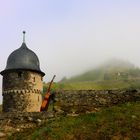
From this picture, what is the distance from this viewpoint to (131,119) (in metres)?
21.6

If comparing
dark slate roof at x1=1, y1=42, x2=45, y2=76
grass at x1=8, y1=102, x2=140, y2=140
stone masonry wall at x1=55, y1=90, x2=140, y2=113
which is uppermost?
dark slate roof at x1=1, y1=42, x2=45, y2=76

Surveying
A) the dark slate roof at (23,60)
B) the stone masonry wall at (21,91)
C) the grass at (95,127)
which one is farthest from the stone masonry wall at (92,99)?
the dark slate roof at (23,60)

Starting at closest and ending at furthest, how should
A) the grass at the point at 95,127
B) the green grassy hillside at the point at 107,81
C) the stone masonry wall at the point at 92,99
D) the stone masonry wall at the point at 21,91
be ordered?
the grass at the point at 95,127, the stone masonry wall at the point at 92,99, the stone masonry wall at the point at 21,91, the green grassy hillside at the point at 107,81

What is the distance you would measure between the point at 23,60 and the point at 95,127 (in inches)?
607

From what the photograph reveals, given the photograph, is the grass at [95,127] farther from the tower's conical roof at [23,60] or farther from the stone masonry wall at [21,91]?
the tower's conical roof at [23,60]

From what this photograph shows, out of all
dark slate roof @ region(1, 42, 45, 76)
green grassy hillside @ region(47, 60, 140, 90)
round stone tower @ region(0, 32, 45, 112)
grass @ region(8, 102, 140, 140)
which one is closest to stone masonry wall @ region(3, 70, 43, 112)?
round stone tower @ region(0, 32, 45, 112)

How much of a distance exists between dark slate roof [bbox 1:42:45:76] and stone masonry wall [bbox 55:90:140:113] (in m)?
9.74

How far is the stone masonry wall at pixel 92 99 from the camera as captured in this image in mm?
25156

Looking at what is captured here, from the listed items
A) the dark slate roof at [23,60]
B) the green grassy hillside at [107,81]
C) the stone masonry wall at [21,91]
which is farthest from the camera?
the green grassy hillside at [107,81]

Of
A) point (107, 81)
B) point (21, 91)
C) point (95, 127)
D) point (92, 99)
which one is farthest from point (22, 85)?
point (107, 81)

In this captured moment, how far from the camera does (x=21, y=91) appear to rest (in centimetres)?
3384

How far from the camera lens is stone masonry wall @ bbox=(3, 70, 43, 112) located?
33688mm

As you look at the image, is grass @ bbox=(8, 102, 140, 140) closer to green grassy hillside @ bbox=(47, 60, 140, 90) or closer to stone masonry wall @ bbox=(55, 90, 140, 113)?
stone masonry wall @ bbox=(55, 90, 140, 113)

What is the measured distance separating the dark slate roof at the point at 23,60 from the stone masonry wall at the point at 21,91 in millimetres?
453
